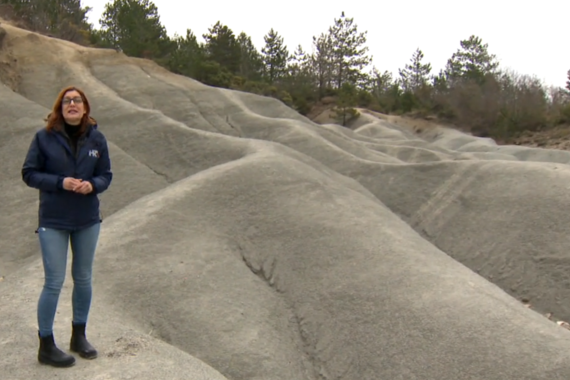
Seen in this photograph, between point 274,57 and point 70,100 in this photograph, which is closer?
point 70,100

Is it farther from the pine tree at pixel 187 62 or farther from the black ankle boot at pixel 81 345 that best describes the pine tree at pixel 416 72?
the black ankle boot at pixel 81 345

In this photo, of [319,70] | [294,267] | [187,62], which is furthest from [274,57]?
[294,267]

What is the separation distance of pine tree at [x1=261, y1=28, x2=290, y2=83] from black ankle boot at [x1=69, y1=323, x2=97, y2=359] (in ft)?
206

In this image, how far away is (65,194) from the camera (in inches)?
229

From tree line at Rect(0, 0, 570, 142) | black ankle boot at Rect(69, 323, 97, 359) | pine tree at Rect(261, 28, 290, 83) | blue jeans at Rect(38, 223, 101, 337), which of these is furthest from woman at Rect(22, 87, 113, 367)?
pine tree at Rect(261, 28, 290, 83)

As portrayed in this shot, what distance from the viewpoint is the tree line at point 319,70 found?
47.2 meters

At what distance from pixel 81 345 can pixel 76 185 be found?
189 centimetres

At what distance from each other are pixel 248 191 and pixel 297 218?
154 cm

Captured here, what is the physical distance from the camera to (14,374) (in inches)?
247

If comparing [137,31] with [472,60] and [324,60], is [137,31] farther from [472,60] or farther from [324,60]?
[472,60]

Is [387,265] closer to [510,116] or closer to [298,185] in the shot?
[298,185]

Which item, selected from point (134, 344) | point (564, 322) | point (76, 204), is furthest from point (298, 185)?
point (76, 204)

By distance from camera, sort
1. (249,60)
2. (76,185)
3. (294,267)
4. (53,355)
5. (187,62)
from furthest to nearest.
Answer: (249,60), (187,62), (294,267), (53,355), (76,185)

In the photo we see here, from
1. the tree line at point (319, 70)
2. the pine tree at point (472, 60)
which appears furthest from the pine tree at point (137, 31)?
the pine tree at point (472, 60)
